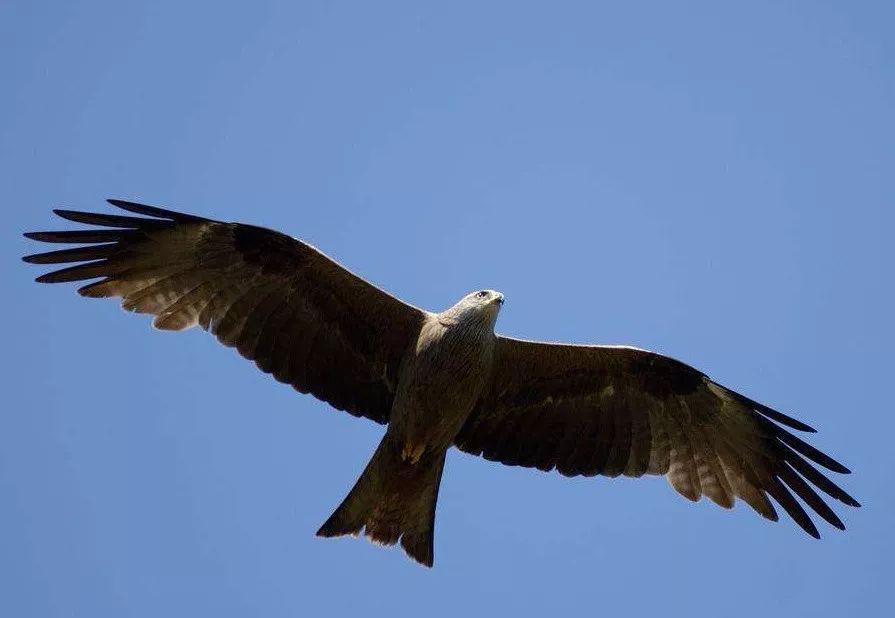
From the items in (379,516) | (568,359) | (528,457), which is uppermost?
(568,359)

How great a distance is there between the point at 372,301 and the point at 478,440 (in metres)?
1.51

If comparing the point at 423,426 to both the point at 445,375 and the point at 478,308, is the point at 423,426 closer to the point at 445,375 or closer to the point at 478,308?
the point at 445,375

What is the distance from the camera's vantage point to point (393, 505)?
10430 mm

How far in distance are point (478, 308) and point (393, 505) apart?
68.9 inches

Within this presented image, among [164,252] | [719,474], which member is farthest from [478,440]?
[164,252]

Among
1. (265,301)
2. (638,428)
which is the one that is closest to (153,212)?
(265,301)

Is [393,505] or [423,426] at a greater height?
[423,426]

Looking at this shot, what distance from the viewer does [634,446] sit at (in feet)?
36.3

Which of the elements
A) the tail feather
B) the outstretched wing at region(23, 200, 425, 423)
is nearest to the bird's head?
the outstretched wing at region(23, 200, 425, 423)

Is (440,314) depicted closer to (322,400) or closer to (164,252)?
(322,400)

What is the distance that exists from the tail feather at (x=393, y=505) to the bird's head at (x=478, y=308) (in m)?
1.13

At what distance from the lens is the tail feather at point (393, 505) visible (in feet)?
33.7

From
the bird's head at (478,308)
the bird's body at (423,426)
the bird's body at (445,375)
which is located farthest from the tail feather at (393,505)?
the bird's head at (478,308)

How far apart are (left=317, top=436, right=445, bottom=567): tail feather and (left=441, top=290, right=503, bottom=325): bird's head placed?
3.71 ft
